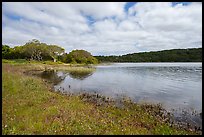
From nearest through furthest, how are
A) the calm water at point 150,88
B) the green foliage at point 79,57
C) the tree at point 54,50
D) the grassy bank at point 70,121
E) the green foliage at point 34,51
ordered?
1. the grassy bank at point 70,121
2. the calm water at point 150,88
3. the green foliage at point 34,51
4. the tree at point 54,50
5. the green foliage at point 79,57

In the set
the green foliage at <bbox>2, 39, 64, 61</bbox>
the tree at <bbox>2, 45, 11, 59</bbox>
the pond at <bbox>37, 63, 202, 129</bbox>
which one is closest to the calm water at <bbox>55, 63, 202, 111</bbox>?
the pond at <bbox>37, 63, 202, 129</bbox>

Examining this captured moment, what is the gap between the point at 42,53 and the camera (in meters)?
125

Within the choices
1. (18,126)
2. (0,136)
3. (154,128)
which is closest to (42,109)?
(18,126)

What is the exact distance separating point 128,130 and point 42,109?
6313 mm

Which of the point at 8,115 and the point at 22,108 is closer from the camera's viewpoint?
the point at 8,115

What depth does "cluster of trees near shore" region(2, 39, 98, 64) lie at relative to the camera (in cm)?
11719

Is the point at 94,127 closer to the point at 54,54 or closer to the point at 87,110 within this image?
the point at 87,110

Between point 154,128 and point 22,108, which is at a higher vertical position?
point 22,108

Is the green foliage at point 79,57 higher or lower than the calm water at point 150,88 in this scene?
higher

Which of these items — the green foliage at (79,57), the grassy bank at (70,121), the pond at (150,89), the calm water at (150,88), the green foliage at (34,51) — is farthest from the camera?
the green foliage at (79,57)

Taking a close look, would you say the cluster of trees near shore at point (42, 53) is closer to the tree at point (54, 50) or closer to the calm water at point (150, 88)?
the tree at point (54, 50)

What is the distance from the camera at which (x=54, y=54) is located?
129750mm

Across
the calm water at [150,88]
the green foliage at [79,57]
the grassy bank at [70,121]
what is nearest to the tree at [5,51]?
the green foliage at [79,57]

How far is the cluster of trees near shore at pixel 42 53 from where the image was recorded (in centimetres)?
11719
